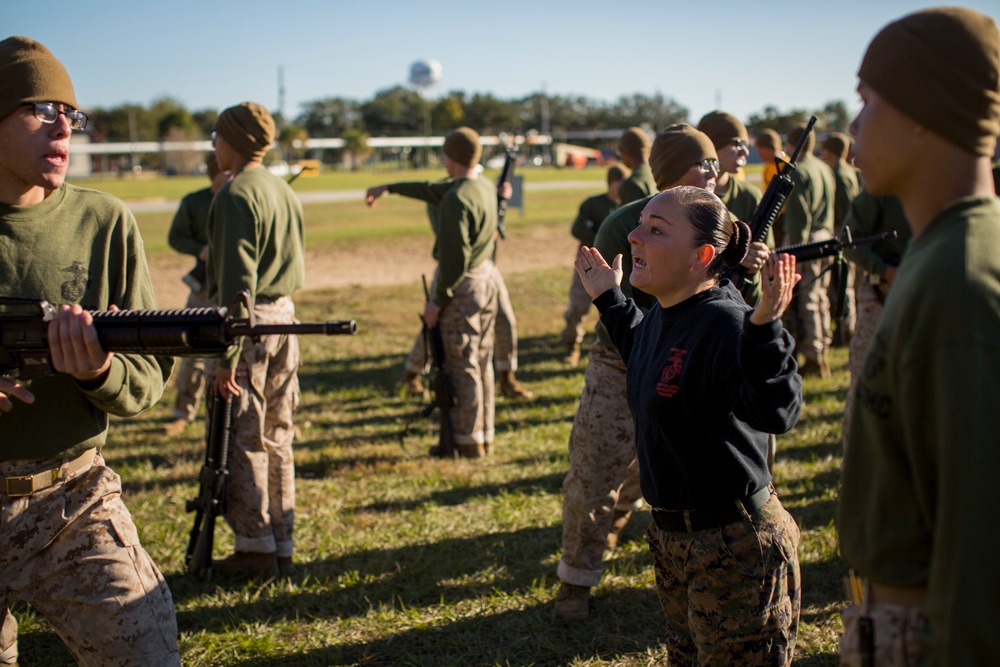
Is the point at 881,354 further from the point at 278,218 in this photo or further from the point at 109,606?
the point at 278,218

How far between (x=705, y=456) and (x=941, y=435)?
1.40 meters

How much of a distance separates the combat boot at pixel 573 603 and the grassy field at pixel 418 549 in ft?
0.18

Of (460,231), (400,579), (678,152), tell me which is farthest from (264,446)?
(678,152)

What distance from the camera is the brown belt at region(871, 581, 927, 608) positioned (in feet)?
6.19

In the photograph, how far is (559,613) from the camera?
4777 millimetres

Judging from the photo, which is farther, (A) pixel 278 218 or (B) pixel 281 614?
(A) pixel 278 218

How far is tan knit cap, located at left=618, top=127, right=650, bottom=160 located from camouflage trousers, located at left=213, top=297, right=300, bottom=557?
15.5 feet

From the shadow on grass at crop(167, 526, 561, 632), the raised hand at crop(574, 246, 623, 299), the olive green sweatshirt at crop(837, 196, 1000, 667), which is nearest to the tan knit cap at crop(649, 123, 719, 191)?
the raised hand at crop(574, 246, 623, 299)

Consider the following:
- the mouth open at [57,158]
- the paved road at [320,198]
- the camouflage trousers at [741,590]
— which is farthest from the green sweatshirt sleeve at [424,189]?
the paved road at [320,198]

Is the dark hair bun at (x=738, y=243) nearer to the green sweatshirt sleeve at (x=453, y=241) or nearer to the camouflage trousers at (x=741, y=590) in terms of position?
the camouflage trousers at (x=741, y=590)

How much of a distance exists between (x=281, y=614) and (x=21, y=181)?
9.44 ft

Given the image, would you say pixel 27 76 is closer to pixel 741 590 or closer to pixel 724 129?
pixel 741 590

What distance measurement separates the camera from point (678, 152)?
15.2 ft

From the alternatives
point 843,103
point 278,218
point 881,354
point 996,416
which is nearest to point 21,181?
point 278,218
